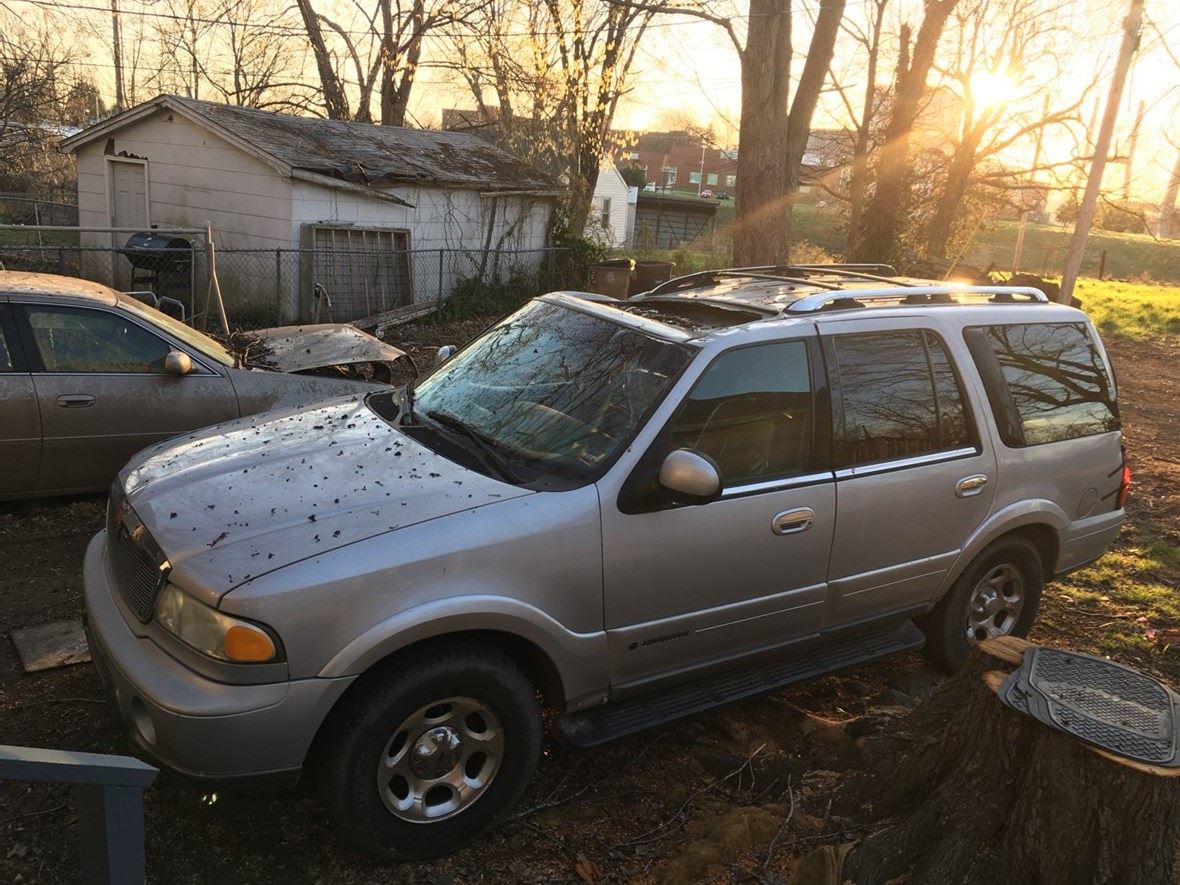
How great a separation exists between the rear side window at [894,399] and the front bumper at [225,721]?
2.37 m

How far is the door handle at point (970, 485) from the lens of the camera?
164 inches

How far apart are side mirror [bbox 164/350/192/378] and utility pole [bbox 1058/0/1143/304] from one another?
45.1 feet

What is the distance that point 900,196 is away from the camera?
1923 centimetres

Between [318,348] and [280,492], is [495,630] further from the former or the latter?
[318,348]

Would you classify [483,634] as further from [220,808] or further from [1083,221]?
[1083,221]

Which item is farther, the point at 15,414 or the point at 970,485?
the point at 15,414

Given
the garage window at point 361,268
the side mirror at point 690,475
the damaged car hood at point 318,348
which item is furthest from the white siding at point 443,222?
the side mirror at point 690,475

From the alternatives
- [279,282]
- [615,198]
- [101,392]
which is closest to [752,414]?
[101,392]

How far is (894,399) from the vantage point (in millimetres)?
4047

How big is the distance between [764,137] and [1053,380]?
7336 mm

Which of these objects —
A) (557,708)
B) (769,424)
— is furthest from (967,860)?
(769,424)

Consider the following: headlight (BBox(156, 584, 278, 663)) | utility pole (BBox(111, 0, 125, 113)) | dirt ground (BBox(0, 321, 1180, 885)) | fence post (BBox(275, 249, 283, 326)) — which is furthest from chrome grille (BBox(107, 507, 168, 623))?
utility pole (BBox(111, 0, 125, 113))

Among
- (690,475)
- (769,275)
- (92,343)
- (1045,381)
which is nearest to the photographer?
(690,475)

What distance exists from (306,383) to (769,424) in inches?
147
